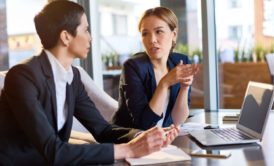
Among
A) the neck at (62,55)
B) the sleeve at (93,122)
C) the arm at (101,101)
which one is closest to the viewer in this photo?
the neck at (62,55)

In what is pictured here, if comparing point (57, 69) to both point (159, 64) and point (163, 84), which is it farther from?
point (159, 64)

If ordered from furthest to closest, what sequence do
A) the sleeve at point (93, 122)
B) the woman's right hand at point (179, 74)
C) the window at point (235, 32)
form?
the window at point (235, 32), the woman's right hand at point (179, 74), the sleeve at point (93, 122)

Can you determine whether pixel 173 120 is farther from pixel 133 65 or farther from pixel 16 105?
pixel 16 105

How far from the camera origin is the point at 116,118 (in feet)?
6.84

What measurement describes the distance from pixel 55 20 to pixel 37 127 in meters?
0.46

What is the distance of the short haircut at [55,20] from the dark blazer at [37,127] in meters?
0.08

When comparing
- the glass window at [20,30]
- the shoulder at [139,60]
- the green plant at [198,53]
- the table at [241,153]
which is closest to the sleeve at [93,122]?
the table at [241,153]

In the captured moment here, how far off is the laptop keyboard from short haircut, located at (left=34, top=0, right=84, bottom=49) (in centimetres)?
Result: 77

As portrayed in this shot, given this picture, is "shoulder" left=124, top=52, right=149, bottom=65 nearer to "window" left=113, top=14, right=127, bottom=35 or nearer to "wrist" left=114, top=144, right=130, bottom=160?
"wrist" left=114, top=144, right=130, bottom=160

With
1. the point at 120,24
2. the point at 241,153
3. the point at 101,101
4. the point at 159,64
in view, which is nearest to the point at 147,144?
the point at 241,153

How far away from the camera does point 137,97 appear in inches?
78.6

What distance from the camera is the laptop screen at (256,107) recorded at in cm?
152

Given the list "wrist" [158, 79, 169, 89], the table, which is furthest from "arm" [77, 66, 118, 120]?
the table

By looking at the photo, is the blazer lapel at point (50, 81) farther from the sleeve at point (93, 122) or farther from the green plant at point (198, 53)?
the green plant at point (198, 53)
